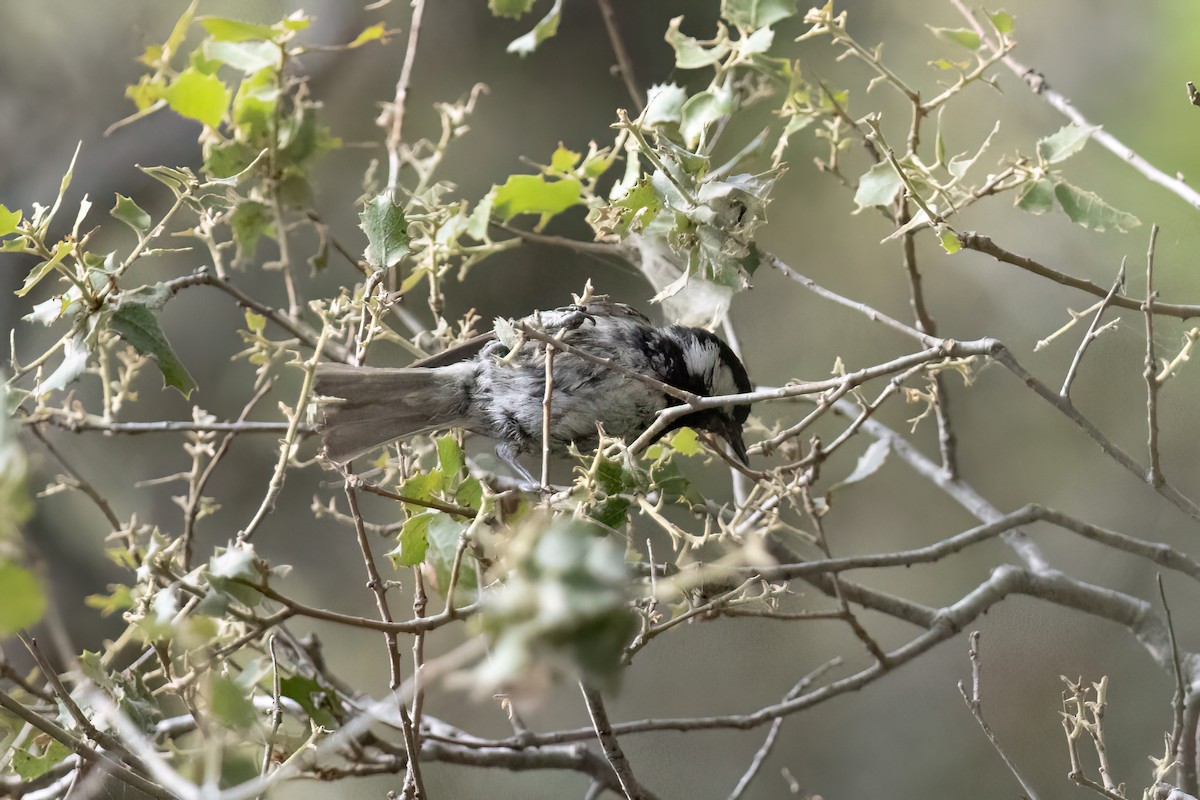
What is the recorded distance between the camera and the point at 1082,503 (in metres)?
1.69

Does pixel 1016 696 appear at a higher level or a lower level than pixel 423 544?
higher

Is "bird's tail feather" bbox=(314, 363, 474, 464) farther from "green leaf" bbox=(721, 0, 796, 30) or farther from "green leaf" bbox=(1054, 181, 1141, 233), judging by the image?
"green leaf" bbox=(1054, 181, 1141, 233)

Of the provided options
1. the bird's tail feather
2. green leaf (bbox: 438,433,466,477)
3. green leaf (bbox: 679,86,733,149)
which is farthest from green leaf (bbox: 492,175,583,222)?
green leaf (bbox: 438,433,466,477)

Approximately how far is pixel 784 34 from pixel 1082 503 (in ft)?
3.36

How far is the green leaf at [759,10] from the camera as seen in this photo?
44.4 inches

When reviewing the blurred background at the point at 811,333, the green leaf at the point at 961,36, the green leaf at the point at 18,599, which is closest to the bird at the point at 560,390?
the blurred background at the point at 811,333

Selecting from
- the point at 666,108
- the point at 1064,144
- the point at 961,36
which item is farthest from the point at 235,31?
the point at 1064,144

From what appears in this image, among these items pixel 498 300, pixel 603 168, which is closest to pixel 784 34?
pixel 498 300

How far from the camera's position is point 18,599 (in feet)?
1.37

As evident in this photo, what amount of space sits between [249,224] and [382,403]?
0.35 metres

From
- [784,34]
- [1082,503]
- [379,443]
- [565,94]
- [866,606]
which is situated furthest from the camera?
[565,94]

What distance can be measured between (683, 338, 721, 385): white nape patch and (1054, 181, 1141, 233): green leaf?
0.55 meters

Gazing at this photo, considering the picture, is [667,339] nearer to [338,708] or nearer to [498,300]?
[498,300]

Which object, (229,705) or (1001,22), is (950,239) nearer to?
(1001,22)
